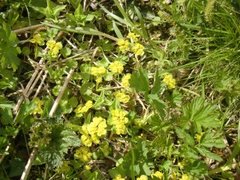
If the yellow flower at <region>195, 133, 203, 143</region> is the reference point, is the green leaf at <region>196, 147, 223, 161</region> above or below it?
below

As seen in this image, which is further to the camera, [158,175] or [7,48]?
[7,48]

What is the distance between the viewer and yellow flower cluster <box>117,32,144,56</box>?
101 inches

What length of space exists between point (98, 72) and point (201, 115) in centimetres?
54

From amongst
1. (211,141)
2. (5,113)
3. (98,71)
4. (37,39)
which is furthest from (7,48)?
(211,141)

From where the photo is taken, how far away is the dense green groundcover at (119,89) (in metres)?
2.38

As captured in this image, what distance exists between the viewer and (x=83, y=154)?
7.84 feet

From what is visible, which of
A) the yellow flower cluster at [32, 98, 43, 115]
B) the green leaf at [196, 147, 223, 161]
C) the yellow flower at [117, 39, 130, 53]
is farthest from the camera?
the yellow flower at [117, 39, 130, 53]

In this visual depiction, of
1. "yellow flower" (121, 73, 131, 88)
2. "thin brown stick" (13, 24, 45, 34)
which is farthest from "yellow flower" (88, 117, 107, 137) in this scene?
"thin brown stick" (13, 24, 45, 34)

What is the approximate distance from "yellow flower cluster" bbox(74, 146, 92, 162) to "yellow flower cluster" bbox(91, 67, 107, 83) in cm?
34

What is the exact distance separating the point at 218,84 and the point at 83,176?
2.60ft

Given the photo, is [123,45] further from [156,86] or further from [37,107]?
[37,107]

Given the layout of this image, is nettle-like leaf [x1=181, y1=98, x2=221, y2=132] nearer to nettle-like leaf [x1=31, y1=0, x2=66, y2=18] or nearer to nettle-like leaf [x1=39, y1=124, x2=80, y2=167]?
nettle-like leaf [x1=39, y1=124, x2=80, y2=167]

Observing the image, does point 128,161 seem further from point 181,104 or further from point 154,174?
point 181,104

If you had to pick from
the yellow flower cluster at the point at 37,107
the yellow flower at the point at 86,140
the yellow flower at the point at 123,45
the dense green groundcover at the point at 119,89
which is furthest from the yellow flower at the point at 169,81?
the yellow flower cluster at the point at 37,107
